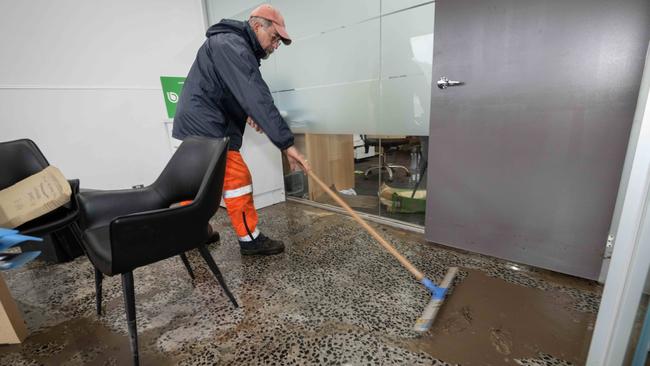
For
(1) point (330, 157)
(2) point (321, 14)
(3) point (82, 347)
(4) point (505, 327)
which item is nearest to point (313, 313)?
(4) point (505, 327)

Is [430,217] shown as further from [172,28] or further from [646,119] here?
[172,28]

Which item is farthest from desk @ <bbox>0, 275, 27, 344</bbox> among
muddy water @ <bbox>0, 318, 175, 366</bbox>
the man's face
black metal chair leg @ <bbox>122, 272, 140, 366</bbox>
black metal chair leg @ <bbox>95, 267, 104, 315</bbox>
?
the man's face

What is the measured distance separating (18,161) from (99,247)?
42.4 inches

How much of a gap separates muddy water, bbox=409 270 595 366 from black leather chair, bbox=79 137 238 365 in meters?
0.98

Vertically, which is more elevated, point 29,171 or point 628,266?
point 29,171

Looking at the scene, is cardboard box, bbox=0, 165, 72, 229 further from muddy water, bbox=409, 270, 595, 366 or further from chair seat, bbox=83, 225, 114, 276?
muddy water, bbox=409, 270, 595, 366

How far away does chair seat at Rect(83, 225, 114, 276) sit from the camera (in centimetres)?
97

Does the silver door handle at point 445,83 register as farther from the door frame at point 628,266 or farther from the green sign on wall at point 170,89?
the green sign on wall at point 170,89

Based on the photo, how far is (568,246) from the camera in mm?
1400

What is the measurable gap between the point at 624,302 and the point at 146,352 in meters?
1.54

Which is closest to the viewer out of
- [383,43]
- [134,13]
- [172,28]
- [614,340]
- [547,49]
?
[614,340]

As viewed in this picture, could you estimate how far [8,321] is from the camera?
1157 millimetres

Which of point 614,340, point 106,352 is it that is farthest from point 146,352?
point 614,340

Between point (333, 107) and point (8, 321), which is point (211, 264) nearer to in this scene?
point (8, 321)
